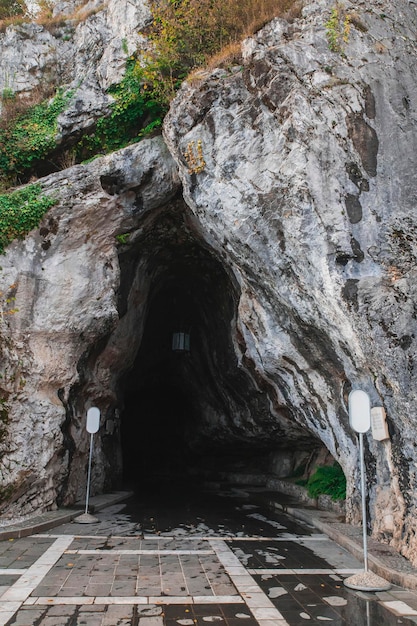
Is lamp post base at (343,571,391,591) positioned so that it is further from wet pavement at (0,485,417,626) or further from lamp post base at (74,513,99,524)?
lamp post base at (74,513,99,524)

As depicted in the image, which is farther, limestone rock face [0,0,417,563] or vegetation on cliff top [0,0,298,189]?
vegetation on cliff top [0,0,298,189]

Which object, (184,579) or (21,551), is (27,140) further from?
(184,579)

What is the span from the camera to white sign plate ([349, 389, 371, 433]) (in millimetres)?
6125

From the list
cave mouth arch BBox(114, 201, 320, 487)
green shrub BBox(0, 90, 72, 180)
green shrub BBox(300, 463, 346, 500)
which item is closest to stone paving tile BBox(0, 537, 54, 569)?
cave mouth arch BBox(114, 201, 320, 487)

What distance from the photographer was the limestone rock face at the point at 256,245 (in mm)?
7480

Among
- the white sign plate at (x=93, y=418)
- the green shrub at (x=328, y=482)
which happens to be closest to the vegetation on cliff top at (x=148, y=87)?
the white sign plate at (x=93, y=418)

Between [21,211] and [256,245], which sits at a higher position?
[21,211]

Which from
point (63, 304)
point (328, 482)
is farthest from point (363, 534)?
point (63, 304)

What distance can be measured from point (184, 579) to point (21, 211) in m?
8.30

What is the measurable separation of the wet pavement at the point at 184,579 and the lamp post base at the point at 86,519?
0.25 m

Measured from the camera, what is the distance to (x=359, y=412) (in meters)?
6.18

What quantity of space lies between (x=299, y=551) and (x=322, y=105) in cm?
735

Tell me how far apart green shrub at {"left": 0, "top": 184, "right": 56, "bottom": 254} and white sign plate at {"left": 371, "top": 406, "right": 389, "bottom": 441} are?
8.12 metres

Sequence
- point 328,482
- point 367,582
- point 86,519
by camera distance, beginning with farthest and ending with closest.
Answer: point 328,482
point 86,519
point 367,582
